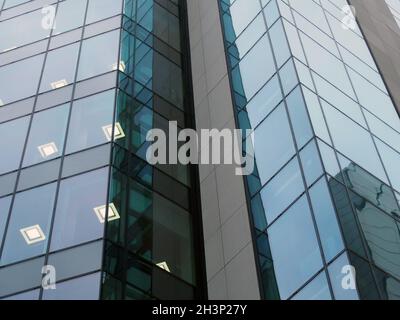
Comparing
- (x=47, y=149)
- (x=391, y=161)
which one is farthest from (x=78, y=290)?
(x=391, y=161)

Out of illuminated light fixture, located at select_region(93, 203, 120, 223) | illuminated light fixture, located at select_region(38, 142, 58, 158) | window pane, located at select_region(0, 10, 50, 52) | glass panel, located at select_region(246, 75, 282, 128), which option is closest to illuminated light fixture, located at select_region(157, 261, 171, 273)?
illuminated light fixture, located at select_region(93, 203, 120, 223)

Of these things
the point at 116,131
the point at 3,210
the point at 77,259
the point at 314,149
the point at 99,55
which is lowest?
the point at 77,259

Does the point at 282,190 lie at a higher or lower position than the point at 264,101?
lower

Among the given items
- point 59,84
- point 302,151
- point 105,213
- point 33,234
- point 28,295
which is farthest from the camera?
point 59,84

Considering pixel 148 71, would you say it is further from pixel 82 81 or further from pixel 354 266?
pixel 354 266

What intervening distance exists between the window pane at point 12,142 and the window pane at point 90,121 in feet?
6.26

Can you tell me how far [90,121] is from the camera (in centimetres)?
2422

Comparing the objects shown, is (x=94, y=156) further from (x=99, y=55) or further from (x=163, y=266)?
(x=99, y=55)

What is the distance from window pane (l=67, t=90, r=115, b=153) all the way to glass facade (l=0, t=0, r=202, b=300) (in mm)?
50

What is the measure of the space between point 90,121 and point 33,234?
17.1 feet

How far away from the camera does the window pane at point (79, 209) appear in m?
20.1

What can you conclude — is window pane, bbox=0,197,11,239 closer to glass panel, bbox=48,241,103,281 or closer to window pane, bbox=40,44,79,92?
glass panel, bbox=48,241,103,281

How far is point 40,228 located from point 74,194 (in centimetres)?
158

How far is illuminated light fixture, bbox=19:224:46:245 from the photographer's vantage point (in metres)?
20.4
